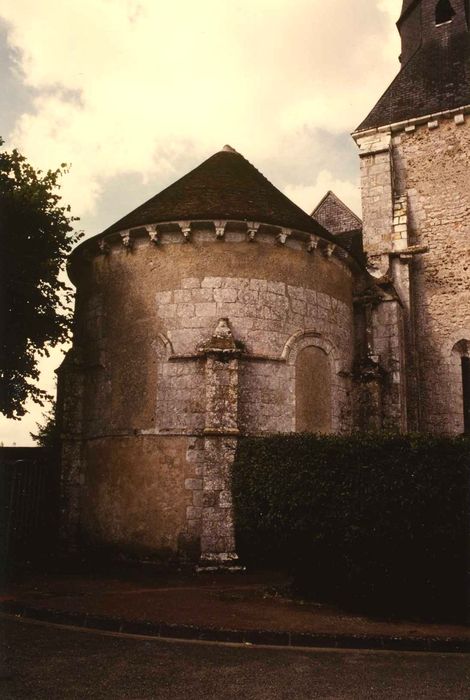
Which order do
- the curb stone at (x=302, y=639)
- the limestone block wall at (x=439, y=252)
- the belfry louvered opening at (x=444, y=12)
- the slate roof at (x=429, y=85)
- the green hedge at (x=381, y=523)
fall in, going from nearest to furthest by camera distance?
the curb stone at (x=302, y=639), the green hedge at (x=381, y=523), the limestone block wall at (x=439, y=252), the slate roof at (x=429, y=85), the belfry louvered opening at (x=444, y=12)

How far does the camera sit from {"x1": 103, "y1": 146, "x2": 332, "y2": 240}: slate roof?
13.7 metres

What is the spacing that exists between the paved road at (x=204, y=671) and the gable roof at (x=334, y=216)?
18.3m

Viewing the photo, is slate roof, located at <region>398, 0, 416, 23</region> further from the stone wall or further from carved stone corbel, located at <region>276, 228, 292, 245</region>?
carved stone corbel, located at <region>276, 228, 292, 245</region>

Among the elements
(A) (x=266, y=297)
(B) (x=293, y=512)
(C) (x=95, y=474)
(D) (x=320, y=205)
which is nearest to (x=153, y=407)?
(C) (x=95, y=474)

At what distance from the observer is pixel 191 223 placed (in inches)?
531

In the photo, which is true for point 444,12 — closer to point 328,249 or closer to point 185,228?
point 328,249

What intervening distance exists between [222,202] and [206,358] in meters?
3.84

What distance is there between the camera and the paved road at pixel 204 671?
199 inches

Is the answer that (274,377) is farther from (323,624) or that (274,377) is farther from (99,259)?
(323,624)

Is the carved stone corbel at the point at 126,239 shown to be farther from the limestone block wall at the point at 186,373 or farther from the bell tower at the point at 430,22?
the bell tower at the point at 430,22

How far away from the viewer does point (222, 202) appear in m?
14.2

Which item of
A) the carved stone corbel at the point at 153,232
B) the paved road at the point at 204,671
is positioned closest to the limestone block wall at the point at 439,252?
the carved stone corbel at the point at 153,232

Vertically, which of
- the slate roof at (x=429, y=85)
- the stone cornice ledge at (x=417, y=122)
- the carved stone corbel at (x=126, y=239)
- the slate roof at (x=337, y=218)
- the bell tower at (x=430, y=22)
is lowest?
the carved stone corbel at (x=126, y=239)

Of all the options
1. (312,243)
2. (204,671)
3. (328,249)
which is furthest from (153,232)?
(204,671)
